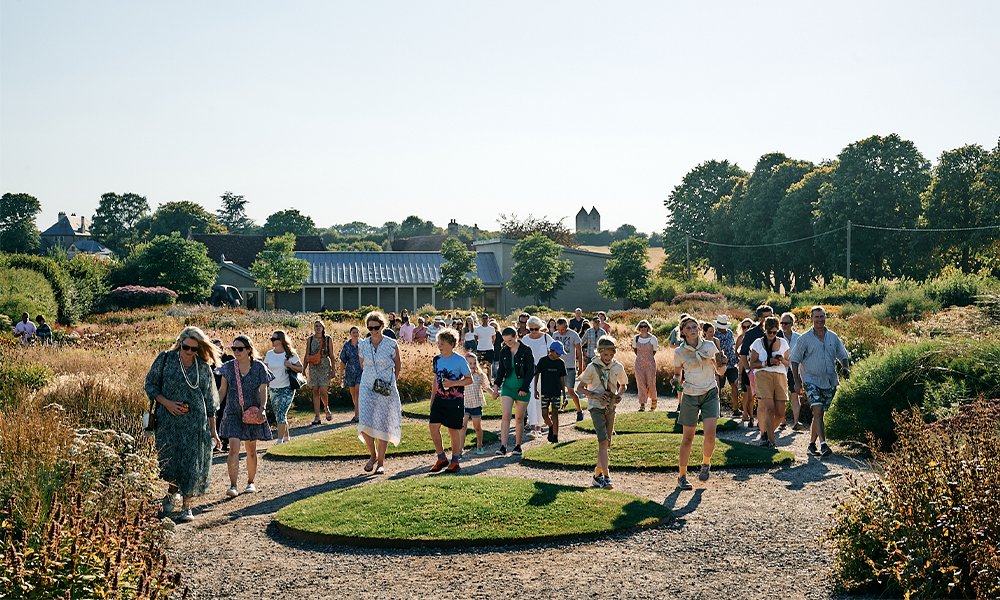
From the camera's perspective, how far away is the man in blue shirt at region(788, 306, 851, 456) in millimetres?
10391

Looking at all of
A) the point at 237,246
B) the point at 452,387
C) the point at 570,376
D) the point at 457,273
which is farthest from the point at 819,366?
the point at 237,246

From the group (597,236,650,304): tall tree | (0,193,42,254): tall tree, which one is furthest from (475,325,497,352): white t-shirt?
(0,193,42,254): tall tree

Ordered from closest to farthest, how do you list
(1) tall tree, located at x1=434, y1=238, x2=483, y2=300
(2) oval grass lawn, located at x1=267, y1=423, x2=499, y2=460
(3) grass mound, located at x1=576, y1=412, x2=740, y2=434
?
(2) oval grass lawn, located at x1=267, y1=423, x2=499, y2=460, (3) grass mound, located at x1=576, y1=412, x2=740, y2=434, (1) tall tree, located at x1=434, y1=238, x2=483, y2=300

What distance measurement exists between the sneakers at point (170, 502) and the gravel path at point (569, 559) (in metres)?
0.30

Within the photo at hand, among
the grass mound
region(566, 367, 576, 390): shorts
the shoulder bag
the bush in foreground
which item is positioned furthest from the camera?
region(566, 367, 576, 390): shorts

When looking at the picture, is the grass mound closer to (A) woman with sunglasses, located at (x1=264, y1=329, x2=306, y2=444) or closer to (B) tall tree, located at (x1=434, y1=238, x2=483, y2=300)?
(A) woman with sunglasses, located at (x1=264, y1=329, x2=306, y2=444)

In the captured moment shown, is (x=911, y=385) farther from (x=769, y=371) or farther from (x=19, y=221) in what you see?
(x=19, y=221)

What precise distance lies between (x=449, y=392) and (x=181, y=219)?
106876 mm

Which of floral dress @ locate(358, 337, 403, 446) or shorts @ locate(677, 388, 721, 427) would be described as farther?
floral dress @ locate(358, 337, 403, 446)

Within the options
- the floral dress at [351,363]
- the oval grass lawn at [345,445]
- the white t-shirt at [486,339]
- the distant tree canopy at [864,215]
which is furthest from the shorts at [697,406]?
the distant tree canopy at [864,215]

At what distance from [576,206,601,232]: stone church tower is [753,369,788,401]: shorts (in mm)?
152462

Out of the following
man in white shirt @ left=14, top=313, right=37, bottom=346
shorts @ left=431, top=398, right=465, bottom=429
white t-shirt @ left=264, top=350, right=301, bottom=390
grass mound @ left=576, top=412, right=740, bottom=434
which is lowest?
grass mound @ left=576, top=412, right=740, bottom=434

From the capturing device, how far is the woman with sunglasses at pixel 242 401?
870 cm

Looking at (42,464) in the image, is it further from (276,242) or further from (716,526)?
(276,242)
